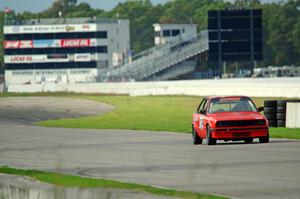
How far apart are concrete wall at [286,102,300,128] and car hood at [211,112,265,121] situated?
7.02 metres

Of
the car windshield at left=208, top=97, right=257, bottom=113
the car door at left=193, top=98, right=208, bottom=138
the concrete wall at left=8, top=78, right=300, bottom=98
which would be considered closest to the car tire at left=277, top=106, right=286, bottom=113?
the car door at left=193, top=98, right=208, bottom=138

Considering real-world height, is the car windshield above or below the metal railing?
above

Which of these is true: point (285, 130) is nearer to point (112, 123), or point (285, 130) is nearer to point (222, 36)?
A: point (112, 123)

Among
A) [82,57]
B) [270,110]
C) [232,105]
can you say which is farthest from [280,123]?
[82,57]

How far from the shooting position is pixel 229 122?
2852 cm

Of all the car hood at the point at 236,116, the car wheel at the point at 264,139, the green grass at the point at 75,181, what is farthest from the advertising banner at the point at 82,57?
the green grass at the point at 75,181

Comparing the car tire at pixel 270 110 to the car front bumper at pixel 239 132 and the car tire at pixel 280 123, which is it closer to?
the car tire at pixel 280 123

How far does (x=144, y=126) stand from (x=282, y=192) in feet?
90.5

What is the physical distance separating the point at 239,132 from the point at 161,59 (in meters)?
107

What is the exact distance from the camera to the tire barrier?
36500 millimetres

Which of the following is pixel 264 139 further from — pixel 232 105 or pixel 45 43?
pixel 45 43

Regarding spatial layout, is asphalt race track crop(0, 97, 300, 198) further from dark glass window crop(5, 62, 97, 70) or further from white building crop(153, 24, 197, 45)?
white building crop(153, 24, 197, 45)

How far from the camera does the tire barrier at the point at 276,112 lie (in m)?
36.5

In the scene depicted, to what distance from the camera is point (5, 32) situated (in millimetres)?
158625
